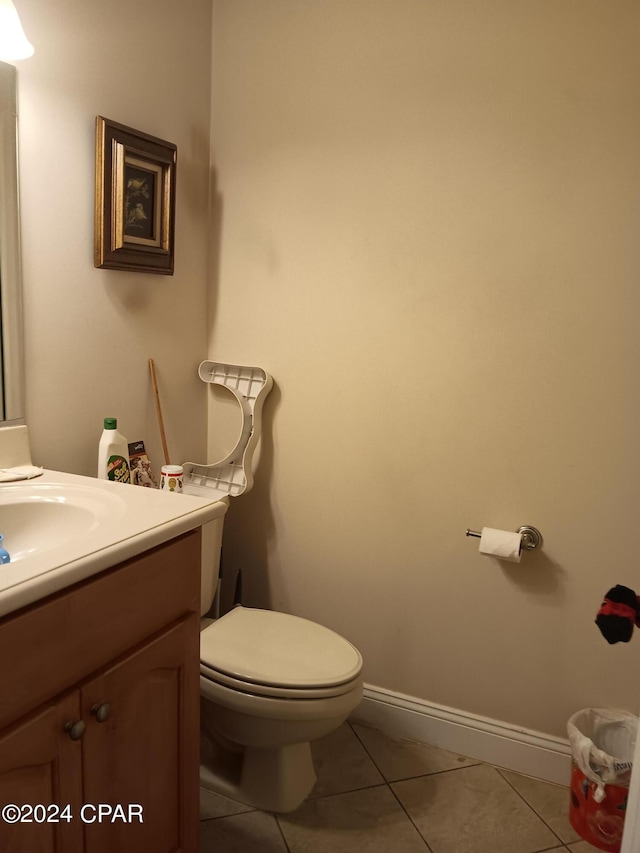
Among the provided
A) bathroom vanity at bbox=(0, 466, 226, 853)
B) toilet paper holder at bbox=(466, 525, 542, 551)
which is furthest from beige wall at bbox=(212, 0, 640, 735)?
bathroom vanity at bbox=(0, 466, 226, 853)

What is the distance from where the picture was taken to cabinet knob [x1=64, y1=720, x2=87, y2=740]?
0.98 metres

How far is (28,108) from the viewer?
146 centimetres

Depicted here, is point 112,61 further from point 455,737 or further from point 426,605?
point 455,737

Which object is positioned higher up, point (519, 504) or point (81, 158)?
point (81, 158)

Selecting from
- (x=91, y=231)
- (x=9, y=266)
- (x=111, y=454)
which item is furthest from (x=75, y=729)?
(x=91, y=231)

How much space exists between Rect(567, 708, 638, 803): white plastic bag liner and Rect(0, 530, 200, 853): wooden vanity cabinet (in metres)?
0.94

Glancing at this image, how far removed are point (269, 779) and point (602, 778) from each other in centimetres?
81

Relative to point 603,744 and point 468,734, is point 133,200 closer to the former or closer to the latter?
point 468,734

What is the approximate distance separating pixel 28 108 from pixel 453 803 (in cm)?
197

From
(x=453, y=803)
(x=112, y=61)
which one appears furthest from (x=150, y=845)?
(x=112, y=61)

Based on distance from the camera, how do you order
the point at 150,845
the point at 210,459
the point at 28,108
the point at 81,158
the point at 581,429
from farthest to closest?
the point at 210,459 < the point at 581,429 < the point at 81,158 < the point at 28,108 < the point at 150,845

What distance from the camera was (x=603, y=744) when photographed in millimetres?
1748

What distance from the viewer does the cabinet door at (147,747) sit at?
105 cm

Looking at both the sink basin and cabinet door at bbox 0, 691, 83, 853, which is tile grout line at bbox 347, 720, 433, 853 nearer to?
cabinet door at bbox 0, 691, 83, 853
